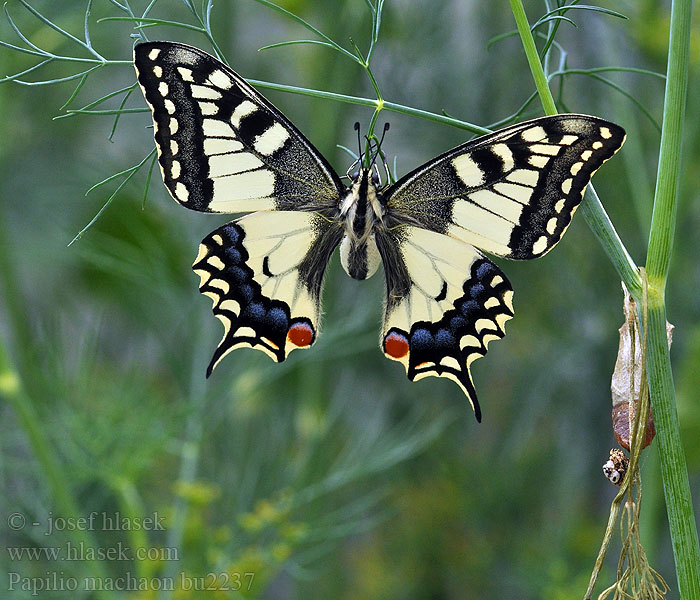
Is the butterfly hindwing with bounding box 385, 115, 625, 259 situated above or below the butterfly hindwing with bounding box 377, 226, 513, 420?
above

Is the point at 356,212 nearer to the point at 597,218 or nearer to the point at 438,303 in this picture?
the point at 438,303

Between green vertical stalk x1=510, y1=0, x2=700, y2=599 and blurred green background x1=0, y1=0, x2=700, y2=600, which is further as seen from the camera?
blurred green background x1=0, y1=0, x2=700, y2=600

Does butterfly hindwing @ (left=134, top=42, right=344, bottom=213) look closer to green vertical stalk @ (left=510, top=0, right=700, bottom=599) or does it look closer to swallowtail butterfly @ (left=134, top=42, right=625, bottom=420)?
swallowtail butterfly @ (left=134, top=42, right=625, bottom=420)

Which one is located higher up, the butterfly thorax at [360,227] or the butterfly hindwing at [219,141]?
the butterfly hindwing at [219,141]

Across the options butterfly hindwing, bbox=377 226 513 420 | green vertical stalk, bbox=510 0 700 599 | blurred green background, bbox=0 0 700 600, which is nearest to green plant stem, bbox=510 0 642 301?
green vertical stalk, bbox=510 0 700 599

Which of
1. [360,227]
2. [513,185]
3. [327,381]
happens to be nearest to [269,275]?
[360,227]

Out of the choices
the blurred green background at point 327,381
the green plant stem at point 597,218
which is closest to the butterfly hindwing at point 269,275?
the green plant stem at point 597,218

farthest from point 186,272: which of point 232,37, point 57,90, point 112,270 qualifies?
point 57,90

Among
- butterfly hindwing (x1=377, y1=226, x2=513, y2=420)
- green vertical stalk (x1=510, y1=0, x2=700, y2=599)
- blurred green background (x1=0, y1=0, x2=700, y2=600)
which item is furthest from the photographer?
blurred green background (x1=0, y1=0, x2=700, y2=600)

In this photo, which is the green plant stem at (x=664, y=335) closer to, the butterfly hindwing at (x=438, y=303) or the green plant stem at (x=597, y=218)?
the green plant stem at (x=597, y=218)
